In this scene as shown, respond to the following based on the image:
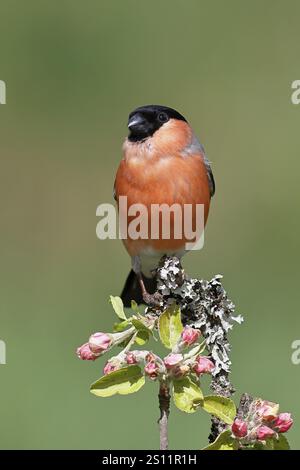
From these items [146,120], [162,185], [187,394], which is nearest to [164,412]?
[187,394]

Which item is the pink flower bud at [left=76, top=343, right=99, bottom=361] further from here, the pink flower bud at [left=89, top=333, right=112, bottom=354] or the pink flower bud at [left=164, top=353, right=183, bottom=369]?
the pink flower bud at [left=164, top=353, right=183, bottom=369]

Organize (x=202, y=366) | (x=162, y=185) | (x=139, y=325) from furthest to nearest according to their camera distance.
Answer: (x=162, y=185)
(x=139, y=325)
(x=202, y=366)

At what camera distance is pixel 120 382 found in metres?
2.21

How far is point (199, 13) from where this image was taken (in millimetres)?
9234

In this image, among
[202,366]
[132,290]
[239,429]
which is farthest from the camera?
[132,290]

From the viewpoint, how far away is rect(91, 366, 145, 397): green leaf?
2201mm

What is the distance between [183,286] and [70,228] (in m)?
4.82

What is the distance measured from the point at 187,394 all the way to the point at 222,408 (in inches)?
3.1

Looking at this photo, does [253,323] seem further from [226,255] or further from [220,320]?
[220,320]

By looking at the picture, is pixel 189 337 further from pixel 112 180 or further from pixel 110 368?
pixel 112 180

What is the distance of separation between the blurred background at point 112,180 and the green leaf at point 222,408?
249cm

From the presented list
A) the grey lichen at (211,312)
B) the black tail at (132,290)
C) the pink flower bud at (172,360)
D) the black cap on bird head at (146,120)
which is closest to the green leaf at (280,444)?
the grey lichen at (211,312)

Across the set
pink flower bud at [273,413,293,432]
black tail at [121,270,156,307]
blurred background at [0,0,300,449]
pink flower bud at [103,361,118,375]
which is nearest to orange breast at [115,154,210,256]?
black tail at [121,270,156,307]

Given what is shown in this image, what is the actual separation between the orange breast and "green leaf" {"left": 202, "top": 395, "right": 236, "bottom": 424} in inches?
89.0
